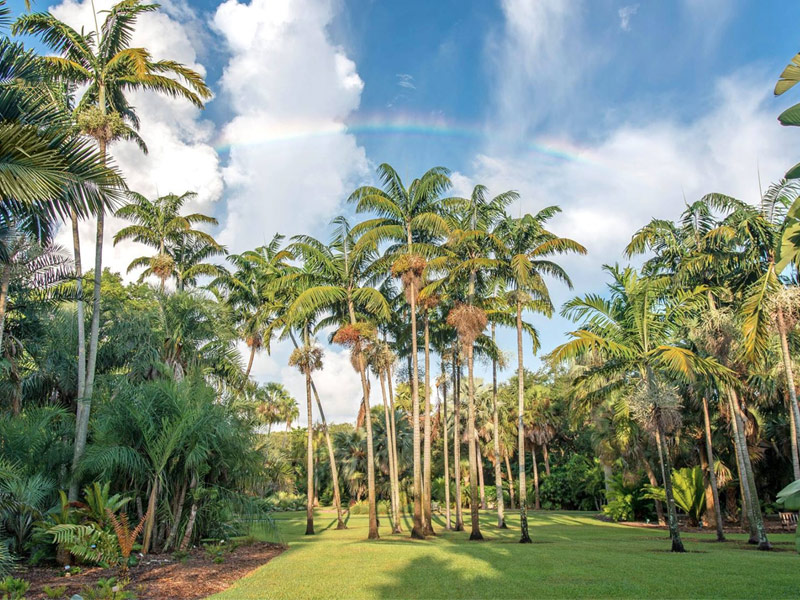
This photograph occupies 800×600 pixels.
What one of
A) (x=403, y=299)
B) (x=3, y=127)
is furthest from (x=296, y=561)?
(x=403, y=299)

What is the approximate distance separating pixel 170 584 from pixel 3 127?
334 inches

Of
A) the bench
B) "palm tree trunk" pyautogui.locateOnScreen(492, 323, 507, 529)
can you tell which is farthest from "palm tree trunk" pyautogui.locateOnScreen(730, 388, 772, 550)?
"palm tree trunk" pyautogui.locateOnScreen(492, 323, 507, 529)

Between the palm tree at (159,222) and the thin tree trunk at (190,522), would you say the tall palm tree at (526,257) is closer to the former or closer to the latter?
the thin tree trunk at (190,522)

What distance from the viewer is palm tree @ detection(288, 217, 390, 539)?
23656 mm

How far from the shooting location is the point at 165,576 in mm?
11133

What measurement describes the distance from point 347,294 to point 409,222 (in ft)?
14.6

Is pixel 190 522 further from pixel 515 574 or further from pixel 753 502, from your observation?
pixel 753 502

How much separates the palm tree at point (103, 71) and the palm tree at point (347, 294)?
9657mm

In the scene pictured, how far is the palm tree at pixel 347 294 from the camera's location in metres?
23.7

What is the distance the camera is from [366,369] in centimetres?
2525

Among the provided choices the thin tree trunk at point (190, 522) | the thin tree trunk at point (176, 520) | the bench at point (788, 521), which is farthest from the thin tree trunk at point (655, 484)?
the thin tree trunk at point (176, 520)

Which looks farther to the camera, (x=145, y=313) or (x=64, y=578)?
(x=145, y=313)

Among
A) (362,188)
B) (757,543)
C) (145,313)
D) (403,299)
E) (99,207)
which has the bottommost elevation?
(757,543)

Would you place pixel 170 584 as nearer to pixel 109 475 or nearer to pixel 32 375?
pixel 109 475
